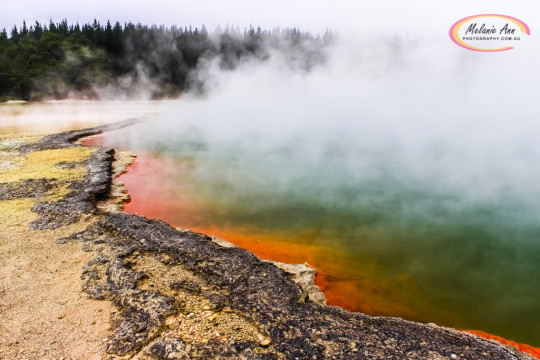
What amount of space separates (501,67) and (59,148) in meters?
24.6

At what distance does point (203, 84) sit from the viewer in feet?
126

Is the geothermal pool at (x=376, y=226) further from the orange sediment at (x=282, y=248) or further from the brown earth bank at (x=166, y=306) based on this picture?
the brown earth bank at (x=166, y=306)

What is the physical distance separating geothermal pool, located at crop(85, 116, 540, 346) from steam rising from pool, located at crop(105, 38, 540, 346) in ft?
0.08

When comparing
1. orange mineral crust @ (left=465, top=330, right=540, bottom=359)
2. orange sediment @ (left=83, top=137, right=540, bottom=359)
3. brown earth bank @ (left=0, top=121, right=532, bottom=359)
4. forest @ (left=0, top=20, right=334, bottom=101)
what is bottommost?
orange mineral crust @ (left=465, top=330, right=540, bottom=359)

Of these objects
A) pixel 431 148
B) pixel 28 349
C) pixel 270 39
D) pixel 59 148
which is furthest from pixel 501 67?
pixel 270 39

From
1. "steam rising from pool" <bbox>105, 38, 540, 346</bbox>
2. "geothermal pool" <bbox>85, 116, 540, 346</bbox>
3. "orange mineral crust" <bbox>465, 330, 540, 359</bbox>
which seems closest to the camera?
"orange mineral crust" <bbox>465, 330, 540, 359</bbox>

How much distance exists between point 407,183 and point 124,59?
40824 millimetres

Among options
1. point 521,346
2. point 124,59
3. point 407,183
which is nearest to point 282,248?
point 521,346

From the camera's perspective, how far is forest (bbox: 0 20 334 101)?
3136 centimetres

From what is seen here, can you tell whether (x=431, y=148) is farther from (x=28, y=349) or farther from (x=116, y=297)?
(x=28, y=349)

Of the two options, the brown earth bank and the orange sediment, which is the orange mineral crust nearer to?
the orange sediment

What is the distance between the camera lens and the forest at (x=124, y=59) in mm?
31359

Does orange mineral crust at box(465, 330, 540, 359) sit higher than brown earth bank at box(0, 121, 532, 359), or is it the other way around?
brown earth bank at box(0, 121, 532, 359)

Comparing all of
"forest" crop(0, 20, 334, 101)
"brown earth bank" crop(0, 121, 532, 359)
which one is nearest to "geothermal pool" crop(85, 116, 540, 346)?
"brown earth bank" crop(0, 121, 532, 359)
